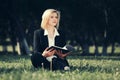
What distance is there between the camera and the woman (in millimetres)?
13594

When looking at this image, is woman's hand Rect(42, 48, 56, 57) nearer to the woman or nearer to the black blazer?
the woman

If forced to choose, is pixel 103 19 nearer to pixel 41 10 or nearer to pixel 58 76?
pixel 41 10

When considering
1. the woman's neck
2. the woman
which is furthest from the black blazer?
the woman's neck

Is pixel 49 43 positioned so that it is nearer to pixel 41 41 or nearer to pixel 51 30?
→ pixel 41 41

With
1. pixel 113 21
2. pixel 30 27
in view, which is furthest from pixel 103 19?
pixel 30 27

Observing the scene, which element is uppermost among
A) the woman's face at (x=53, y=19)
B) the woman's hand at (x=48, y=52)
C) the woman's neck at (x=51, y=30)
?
the woman's face at (x=53, y=19)

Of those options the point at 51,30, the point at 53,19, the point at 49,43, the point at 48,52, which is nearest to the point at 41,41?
the point at 49,43

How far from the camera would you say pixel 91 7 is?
54.5 m

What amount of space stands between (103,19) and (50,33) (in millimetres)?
42670

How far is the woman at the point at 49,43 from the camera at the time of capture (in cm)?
1359

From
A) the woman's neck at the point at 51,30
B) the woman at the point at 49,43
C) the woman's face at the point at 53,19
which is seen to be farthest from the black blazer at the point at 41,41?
the woman's face at the point at 53,19

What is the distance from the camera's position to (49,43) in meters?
14.5

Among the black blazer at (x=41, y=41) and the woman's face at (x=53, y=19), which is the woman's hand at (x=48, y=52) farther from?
the woman's face at (x=53, y=19)

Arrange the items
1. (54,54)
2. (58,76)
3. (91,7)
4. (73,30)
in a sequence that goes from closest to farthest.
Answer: (58,76)
(54,54)
(91,7)
(73,30)
